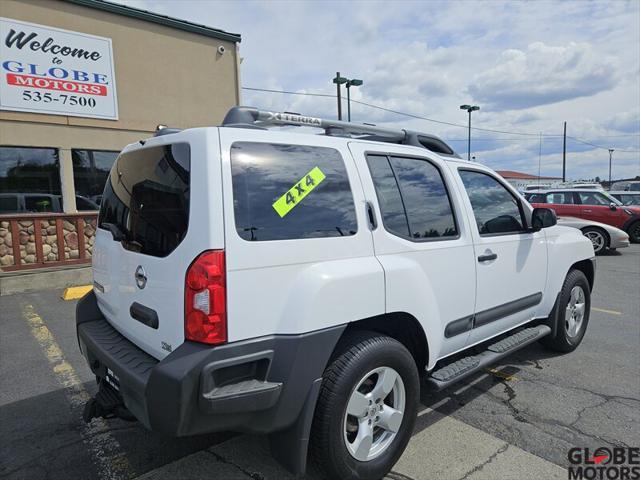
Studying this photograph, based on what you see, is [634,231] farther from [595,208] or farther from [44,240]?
[44,240]

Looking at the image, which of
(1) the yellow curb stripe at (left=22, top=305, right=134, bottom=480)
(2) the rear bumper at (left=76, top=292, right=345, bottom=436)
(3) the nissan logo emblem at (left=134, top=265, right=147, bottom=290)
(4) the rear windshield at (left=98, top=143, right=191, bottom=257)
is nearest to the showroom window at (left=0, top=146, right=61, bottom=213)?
(1) the yellow curb stripe at (left=22, top=305, right=134, bottom=480)

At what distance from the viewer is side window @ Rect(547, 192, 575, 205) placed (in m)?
13.9

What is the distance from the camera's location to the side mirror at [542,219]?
12.5ft

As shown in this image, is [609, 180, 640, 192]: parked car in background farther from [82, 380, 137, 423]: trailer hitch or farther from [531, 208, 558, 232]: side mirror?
[82, 380, 137, 423]: trailer hitch

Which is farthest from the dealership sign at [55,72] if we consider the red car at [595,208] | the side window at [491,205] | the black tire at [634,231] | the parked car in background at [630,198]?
the parked car in background at [630,198]

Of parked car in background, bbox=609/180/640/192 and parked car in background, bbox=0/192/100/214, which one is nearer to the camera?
parked car in background, bbox=0/192/100/214

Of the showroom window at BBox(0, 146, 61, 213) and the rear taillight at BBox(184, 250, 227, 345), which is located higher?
the showroom window at BBox(0, 146, 61, 213)

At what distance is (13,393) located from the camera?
376cm

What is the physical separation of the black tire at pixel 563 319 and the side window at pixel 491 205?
1.00 metres

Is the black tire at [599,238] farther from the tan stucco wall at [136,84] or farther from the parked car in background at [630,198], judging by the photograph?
the tan stucco wall at [136,84]

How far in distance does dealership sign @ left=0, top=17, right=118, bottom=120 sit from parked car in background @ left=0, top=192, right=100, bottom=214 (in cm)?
168

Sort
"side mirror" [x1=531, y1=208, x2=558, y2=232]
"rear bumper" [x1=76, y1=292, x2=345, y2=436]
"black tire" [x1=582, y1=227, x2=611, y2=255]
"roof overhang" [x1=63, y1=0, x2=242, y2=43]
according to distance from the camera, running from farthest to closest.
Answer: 1. "black tire" [x1=582, y1=227, x2=611, y2=255]
2. "roof overhang" [x1=63, y1=0, x2=242, y2=43]
3. "side mirror" [x1=531, y1=208, x2=558, y2=232]
4. "rear bumper" [x1=76, y1=292, x2=345, y2=436]

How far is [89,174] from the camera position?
9.68 meters

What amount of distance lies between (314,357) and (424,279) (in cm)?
97
